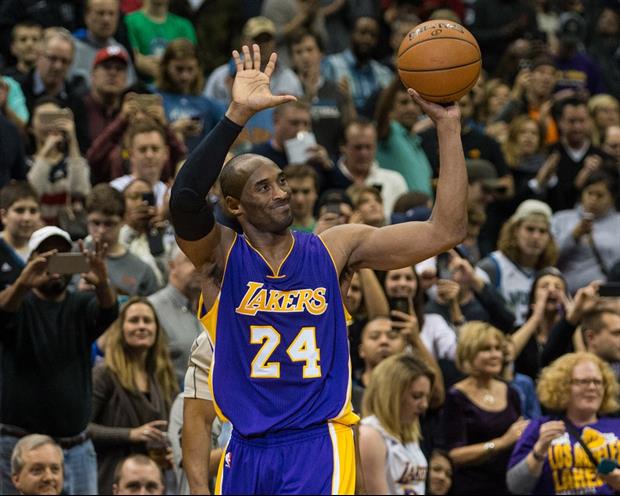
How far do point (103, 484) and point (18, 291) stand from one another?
160 centimetres

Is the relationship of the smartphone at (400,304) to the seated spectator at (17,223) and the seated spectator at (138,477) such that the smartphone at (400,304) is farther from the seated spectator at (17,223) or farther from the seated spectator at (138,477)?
the seated spectator at (17,223)

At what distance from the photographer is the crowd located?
10008 millimetres

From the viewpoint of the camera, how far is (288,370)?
692 cm

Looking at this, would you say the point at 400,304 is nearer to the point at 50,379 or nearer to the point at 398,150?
the point at 50,379

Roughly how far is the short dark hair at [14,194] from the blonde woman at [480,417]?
3.44 metres

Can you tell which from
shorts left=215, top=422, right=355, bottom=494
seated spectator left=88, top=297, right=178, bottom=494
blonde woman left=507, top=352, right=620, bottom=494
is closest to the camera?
shorts left=215, top=422, right=355, bottom=494

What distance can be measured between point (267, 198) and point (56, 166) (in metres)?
6.00

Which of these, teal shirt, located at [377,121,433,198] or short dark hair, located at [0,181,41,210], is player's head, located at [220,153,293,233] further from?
teal shirt, located at [377,121,433,198]

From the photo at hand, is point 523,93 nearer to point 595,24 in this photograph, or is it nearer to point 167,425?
point 595,24

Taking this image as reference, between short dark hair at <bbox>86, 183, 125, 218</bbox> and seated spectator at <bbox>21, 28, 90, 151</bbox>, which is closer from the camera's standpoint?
short dark hair at <bbox>86, 183, 125, 218</bbox>

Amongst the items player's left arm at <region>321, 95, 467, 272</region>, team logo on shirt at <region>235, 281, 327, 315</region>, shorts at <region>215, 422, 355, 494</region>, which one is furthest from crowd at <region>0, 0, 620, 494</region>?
shorts at <region>215, 422, 355, 494</region>

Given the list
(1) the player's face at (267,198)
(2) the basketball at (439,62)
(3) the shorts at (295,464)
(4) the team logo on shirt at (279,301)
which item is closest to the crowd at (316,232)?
(4) the team logo on shirt at (279,301)

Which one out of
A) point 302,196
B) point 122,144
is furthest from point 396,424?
point 122,144

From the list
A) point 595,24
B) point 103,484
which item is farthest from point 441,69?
point 595,24
